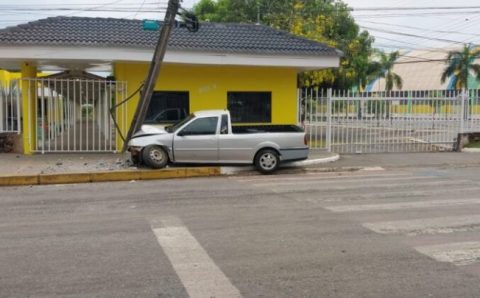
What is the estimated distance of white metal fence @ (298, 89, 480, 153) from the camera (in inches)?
763

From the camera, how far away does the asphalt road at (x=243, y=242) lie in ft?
17.1

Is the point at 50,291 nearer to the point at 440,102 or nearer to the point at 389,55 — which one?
the point at 440,102

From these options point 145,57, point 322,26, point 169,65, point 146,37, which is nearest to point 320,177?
point 145,57

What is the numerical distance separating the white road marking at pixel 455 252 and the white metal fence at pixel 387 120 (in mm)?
12378

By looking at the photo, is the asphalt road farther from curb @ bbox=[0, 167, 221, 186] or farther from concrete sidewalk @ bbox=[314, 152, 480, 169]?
concrete sidewalk @ bbox=[314, 152, 480, 169]

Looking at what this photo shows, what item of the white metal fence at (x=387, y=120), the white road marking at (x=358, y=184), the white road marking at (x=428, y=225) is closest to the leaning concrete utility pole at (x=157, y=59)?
the white road marking at (x=358, y=184)

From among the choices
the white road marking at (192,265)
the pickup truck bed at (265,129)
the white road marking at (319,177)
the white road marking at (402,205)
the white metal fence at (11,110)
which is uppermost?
the white metal fence at (11,110)

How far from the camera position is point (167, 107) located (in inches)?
723

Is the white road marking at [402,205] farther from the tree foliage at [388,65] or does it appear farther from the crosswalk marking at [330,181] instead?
the tree foliage at [388,65]

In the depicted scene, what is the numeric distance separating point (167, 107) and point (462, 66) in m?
47.8

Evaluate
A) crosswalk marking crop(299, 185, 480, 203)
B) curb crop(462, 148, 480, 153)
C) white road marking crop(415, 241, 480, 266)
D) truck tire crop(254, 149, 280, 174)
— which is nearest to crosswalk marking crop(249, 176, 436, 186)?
truck tire crop(254, 149, 280, 174)

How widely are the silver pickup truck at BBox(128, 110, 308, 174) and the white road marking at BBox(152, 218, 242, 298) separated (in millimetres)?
6497

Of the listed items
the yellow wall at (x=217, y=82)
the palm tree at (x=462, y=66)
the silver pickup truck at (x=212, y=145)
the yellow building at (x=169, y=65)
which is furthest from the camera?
the palm tree at (x=462, y=66)

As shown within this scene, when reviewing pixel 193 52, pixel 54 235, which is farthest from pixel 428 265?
pixel 193 52
